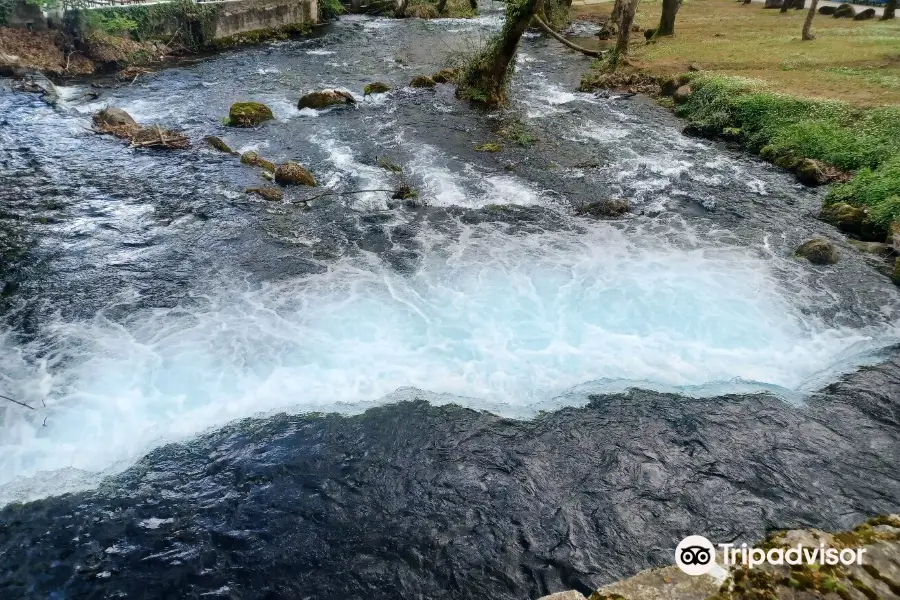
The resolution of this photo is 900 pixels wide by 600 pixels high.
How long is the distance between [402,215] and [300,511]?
765 centimetres

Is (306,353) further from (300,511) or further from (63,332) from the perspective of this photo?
(63,332)

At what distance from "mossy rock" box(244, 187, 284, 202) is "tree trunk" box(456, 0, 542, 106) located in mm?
9530

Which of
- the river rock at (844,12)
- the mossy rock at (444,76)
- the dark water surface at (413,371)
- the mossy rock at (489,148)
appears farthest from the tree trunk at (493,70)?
the river rock at (844,12)

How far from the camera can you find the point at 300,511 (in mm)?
6012

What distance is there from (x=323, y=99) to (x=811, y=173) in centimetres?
1484

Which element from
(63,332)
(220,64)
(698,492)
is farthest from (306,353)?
(220,64)

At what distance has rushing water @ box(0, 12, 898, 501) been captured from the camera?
766 cm

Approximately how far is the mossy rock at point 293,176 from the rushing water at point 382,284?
0.51 m

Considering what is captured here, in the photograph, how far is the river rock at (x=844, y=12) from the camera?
3043 centimetres

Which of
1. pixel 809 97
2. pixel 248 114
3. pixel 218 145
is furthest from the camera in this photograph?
pixel 809 97

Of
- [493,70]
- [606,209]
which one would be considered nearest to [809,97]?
[606,209]

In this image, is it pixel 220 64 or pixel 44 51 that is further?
pixel 220 64

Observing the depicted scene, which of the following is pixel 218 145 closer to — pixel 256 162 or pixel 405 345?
pixel 256 162

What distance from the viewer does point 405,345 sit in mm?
8695
